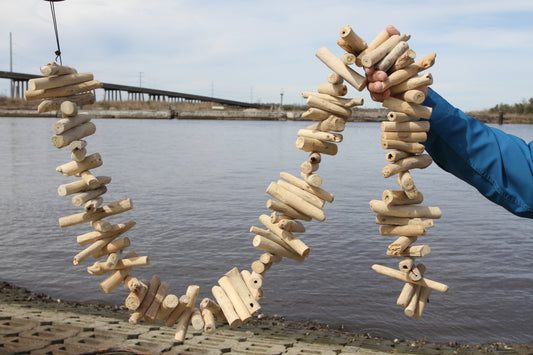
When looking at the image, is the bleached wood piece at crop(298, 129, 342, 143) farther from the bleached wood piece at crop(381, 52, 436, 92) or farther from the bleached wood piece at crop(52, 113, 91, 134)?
the bleached wood piece at crop(52, 113, 91, 134)

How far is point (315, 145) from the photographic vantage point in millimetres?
3166

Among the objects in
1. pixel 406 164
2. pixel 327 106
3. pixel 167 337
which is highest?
pixel 327 106

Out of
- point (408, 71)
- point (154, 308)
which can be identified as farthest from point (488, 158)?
point (154, 308)

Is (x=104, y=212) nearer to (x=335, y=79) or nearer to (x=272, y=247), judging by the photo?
(x=272, y=247)

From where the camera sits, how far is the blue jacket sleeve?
9.67 feet

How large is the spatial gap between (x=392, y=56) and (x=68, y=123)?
201 cm

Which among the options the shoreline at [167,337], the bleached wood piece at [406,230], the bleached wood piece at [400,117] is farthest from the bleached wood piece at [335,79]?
the shoreline at [167,337]

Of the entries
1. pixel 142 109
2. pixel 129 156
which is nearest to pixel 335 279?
pixel 129 156

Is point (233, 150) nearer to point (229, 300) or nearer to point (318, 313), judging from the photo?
point (318, 313)

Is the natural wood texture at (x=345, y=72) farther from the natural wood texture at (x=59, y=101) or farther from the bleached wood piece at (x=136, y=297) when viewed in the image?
the bleached wood piece at (x=136, y=297)

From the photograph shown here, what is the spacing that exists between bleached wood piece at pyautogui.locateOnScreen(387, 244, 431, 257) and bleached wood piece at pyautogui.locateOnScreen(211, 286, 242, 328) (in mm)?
1017

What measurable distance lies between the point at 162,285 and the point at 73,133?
1151 mm

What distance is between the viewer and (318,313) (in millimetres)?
10055

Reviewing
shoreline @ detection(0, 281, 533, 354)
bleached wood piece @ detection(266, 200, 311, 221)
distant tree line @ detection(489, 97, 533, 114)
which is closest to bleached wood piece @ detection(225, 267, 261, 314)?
bleached wood piece @ detection(266, 200, 311, 221)
